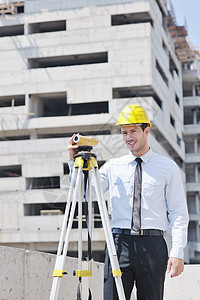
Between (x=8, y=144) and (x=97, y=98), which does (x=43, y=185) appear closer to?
(x=8, y=144)

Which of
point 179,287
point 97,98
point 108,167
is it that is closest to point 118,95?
point 97,98

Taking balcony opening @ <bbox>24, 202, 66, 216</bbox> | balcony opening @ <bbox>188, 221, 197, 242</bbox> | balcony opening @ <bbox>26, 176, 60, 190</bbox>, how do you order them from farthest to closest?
balcony opening @ <bbox>188, 221, 197, 242</bbox> < balcony opening @ <bbox>26, 176, 60, 190</bbox> < balcony opening @ <bbox>24, 202, 66, 216</bbox>

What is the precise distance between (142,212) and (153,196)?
150 mm

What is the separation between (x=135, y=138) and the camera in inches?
159

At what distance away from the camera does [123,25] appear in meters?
38.7

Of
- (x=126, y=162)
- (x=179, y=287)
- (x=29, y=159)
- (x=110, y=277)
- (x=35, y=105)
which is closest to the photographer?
(x=110, y=277)

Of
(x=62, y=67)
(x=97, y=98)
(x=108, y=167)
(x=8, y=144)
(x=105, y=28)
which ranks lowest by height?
(x=108, y=167)

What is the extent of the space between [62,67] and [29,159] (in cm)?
717

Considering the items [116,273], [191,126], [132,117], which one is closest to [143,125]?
[132,117]

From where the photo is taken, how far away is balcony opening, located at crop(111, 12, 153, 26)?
4059cm

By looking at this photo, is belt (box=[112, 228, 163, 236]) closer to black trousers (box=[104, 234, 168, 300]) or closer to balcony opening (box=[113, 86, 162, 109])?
black trousers (box=[104, 234, 168, 300])

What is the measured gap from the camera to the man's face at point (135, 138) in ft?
13.2

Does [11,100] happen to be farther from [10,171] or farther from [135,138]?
[135,138]

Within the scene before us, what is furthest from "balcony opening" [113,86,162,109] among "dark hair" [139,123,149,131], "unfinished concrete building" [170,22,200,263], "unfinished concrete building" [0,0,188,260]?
"dark hair" [139,123,149,131]
